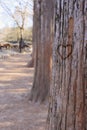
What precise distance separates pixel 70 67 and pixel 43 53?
213 inches

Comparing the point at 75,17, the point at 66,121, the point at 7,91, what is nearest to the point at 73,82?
the point at 66,121

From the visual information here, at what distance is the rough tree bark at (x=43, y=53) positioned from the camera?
7903 mm

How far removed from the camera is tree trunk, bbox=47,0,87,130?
274cm

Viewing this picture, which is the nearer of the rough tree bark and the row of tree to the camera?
the row of tree

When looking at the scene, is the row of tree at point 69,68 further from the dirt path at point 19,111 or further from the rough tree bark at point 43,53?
the rough tree bark at point 43,53

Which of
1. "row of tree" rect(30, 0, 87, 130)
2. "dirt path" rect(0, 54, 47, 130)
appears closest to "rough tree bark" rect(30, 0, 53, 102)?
"dirt path" rect(0, 54, 47, 130)

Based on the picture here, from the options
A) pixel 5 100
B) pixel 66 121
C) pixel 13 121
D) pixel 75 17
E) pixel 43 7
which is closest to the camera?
pixel 75 17

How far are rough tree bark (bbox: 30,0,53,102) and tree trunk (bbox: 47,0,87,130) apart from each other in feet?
16.4

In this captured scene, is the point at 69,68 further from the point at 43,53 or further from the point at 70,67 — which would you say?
the point at 43,53

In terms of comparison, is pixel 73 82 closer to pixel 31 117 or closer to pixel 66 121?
pixel 66 121

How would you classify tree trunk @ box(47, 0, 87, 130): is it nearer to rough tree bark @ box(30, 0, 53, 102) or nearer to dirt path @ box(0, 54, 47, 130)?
dirt path @ box(0, 54, 47, 130)

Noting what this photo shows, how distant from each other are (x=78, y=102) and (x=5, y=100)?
5931mm

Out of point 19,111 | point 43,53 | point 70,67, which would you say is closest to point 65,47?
point 70,67

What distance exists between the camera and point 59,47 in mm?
2865
